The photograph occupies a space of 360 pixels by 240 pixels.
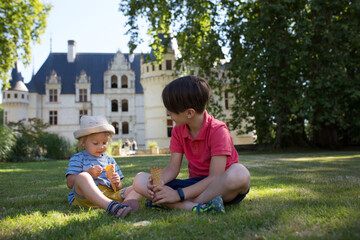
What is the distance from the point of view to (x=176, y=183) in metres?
2.69

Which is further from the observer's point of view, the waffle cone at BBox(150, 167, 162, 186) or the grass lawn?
the waffle cone at BBox(150, 167, 162, 186)

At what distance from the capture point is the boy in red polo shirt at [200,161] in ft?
7.58

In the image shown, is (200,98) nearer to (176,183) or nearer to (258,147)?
(176,183)

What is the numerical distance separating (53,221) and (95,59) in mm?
40380

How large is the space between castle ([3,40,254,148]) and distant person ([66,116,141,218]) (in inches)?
1286

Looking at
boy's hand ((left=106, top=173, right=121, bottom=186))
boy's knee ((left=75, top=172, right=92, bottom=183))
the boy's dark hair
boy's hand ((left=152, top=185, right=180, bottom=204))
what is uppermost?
the boy's dark hair

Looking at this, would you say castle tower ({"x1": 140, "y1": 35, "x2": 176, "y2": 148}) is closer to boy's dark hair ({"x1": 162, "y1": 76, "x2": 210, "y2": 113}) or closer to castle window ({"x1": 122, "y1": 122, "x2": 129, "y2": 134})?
castle window ({"x1": 122, "y1": 122, "x2": 129, "y2": 134})

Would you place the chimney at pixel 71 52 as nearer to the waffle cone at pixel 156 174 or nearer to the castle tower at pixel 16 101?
the castle tower at pixel 16 101

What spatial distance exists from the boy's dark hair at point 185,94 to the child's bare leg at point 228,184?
22.8 inches

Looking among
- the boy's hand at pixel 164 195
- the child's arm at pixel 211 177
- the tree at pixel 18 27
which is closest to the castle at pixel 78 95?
the tree at pixel 18 27

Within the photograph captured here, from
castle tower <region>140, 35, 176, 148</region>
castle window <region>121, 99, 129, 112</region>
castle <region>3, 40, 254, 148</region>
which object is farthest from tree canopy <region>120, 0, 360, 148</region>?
castle window <region>121, 99, 129, 112</region>

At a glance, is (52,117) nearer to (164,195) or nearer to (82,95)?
(82,95)

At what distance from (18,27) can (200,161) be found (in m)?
15.0

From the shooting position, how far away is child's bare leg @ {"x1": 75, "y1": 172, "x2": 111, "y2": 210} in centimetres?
245
